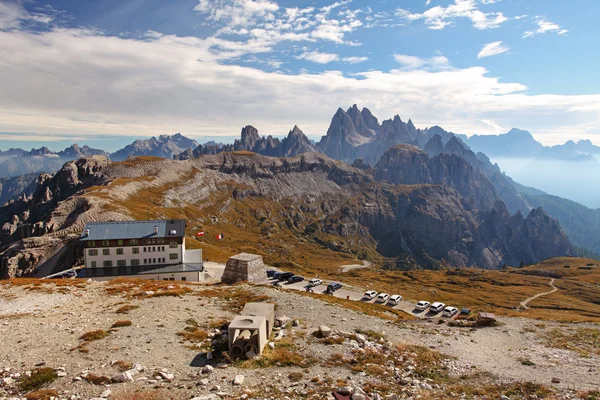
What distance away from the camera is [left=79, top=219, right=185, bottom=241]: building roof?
79312 mm

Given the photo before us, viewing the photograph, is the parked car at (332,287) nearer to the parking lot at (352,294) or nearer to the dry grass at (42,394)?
the parking lot at (352,294)

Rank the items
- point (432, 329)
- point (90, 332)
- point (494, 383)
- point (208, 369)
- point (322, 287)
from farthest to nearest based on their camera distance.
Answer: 1. point (322, 287)
2. point (432, 329)
3. point (90, 332)
4. point (494, 383)
5. point (208, 369)

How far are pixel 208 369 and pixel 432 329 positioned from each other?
29.5m

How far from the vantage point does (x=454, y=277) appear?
193125 mm

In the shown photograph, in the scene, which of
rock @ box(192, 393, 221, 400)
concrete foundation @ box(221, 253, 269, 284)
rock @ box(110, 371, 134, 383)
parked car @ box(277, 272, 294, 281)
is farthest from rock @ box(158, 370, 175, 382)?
parked car @ box(277, 272, 294, 281)

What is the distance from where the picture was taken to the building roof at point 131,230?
79312mm

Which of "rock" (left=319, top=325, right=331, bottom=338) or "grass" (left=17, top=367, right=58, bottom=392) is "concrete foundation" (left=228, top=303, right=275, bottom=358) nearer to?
"rock" (left=319, top=325, right=331, bottom=338)

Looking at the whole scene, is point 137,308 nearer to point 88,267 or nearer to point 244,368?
point 244,368

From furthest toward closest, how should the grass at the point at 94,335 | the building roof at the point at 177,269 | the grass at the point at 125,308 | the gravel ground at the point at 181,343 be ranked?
1. the building roof at the point at 177,269
2. the grass at the point at 125,308
3. the grass at the point at 94,335
4. the gravel ground at the point at 181,343

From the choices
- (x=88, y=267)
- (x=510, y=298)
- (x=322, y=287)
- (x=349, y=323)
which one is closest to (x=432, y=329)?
(x=349, y=323)

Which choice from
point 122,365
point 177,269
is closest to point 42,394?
point 122,365

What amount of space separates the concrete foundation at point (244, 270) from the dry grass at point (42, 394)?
44910 mm

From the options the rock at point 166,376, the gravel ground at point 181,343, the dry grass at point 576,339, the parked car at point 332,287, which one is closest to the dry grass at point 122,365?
the gravel ground at point 181,343

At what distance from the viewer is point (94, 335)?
28766mm
